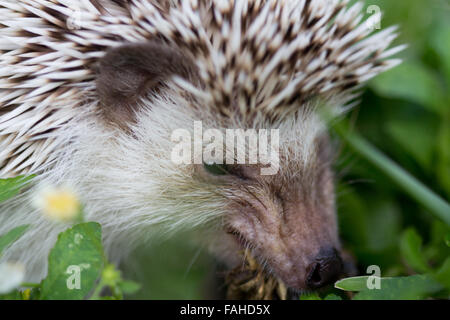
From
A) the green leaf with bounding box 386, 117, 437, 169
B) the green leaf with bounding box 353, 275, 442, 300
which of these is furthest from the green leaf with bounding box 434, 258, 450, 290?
the green leaf with bounding box 386, 117, 437, 169

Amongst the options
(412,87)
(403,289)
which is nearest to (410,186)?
(403,289)

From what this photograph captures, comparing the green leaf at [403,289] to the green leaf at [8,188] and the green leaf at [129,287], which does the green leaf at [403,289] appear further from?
the green leaf at [8,188]

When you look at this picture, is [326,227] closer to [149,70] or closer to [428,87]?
[149,70]

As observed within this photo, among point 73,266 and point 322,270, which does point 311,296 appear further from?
point 73,266

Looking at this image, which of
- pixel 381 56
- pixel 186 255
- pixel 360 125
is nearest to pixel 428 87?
pixel 360 125

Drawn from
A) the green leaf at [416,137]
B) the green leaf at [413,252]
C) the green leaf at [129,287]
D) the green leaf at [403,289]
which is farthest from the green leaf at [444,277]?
the green leaf at [416,137]

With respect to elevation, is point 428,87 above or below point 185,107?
above
